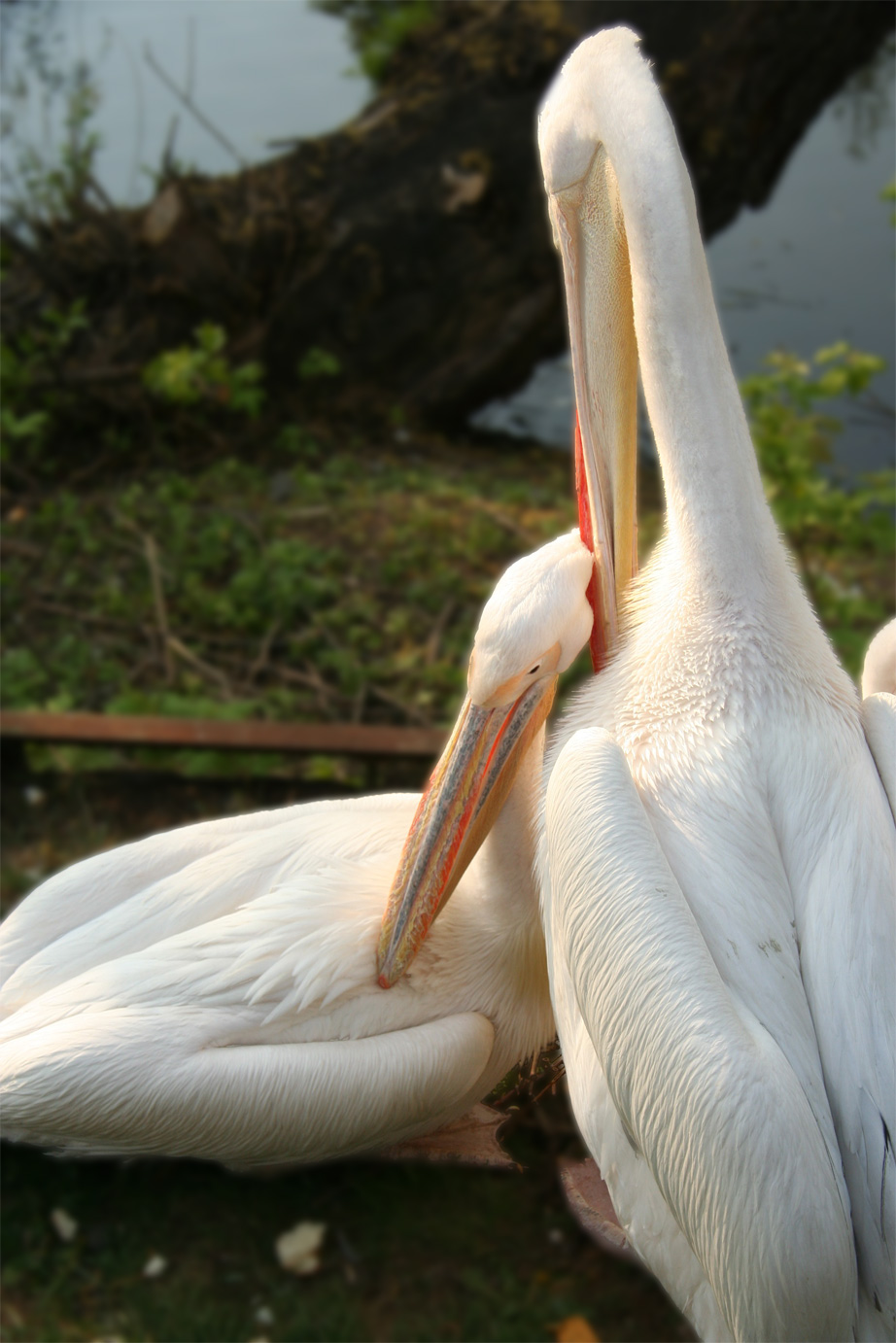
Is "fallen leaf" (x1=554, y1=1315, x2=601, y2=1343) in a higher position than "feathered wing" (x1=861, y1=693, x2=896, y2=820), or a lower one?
lower

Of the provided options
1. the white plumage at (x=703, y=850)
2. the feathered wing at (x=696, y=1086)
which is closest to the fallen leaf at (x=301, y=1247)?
the white plumage at (x=703, y=850)

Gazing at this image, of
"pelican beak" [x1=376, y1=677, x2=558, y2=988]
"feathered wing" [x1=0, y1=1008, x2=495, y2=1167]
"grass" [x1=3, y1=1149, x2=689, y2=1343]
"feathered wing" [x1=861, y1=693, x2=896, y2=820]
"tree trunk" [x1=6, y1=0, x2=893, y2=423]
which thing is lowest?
"grass" [x1=3, y1=1149, x2=689, y2=1343]

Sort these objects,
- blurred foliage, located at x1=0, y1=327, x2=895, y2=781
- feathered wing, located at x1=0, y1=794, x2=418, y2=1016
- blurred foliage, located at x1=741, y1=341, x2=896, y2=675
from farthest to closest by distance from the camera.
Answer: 1. blurred foliage, located at x1=0, y1=327, x2=895, y2=781
2. blurred foliage, located at x1=741, y1=341, x2=896, y2=675
3. feathered wing, located at x1=0, y1=794, x2=418, y2=1016

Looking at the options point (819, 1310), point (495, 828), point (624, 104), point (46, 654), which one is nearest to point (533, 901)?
point (495, 828)

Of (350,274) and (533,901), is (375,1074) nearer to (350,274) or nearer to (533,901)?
(533,901)

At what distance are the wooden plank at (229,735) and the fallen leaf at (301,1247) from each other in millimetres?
1057

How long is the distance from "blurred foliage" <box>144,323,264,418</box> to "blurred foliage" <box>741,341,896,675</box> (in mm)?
2032

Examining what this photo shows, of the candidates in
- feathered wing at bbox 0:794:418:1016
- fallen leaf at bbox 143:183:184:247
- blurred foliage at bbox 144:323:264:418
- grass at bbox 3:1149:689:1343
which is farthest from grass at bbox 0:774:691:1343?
fallen leaf at bbox 143:183:184:247

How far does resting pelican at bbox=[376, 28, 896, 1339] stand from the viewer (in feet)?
3.56

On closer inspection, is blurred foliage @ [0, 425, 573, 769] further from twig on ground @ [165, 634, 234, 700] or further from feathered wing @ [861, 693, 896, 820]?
feathered wing @ [861, 693, 896, 820]

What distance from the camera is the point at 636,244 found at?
4.25 feet

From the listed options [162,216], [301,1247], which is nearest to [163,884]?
[301,1247]

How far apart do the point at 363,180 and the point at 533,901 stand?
3.88 meters

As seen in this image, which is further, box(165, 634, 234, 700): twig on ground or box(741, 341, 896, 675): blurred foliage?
box(165, 634, 234, 700): twig on ground
